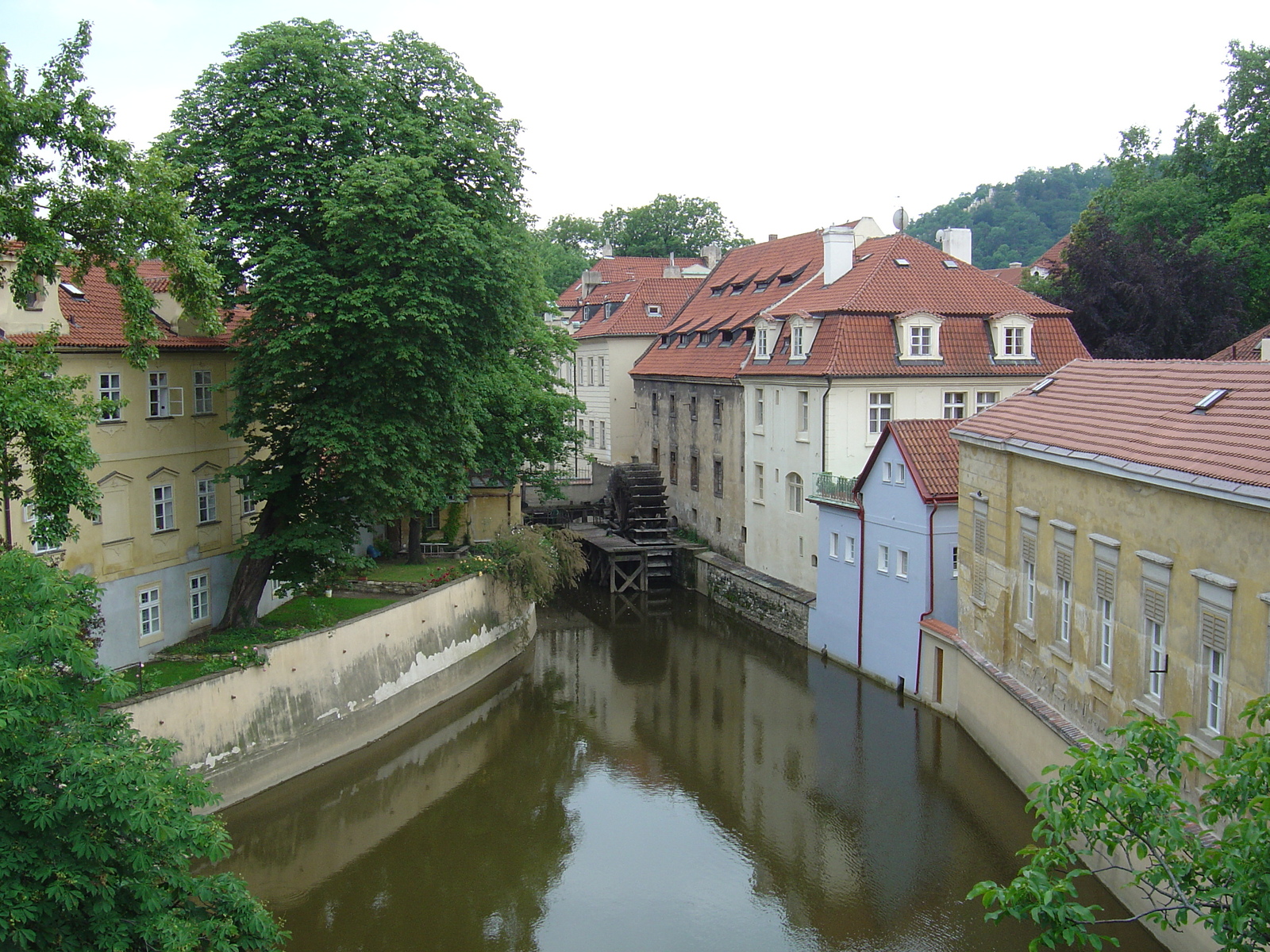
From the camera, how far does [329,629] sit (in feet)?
63.8

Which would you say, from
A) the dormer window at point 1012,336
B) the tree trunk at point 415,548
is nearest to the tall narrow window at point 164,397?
the tree trunk at point 415,548

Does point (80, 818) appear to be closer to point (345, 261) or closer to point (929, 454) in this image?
point (345, 261)

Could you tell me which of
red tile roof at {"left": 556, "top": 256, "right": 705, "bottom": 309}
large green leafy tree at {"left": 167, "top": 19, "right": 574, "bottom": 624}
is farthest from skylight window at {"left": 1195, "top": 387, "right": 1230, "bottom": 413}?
red tile roof at {"left": 556, "top": 256, "right": 705, "bottom": 309}

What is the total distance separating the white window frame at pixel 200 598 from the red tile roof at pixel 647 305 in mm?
24339

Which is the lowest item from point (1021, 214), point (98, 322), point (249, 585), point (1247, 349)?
point (249, 585)

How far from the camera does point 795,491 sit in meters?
29.0

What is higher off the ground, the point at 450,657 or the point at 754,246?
the point at 754,246

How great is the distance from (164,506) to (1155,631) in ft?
55.7

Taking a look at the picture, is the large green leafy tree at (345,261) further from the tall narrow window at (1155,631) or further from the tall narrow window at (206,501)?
the tall narrow window at (1155,631)

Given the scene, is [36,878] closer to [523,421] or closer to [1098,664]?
[1098,664]

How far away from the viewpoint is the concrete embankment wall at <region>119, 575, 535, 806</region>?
646 inches

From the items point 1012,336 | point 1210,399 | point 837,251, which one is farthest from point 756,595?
point 1210,399

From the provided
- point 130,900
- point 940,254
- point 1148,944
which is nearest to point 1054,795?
point 130,900

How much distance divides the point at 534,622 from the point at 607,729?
8410mm
